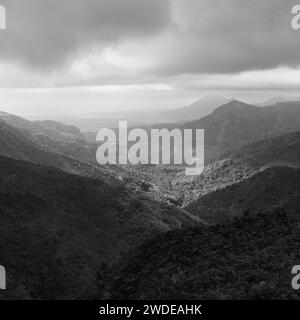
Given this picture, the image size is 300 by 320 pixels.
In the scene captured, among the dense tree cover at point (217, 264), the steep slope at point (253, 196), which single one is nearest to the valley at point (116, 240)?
the dense tree cover at point (217, 264)

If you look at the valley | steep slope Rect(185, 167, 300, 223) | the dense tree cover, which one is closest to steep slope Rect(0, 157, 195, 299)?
the valley

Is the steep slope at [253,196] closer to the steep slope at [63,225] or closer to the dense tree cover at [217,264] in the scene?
the steep slope at [63,225]

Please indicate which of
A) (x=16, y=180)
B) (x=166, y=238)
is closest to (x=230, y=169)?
(x=16, y=180)

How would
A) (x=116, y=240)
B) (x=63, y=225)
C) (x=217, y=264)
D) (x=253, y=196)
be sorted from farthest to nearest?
1. (x=253, y=196)
2. (x=116, y=240)
3. (x=63, y=225)
4. (x=217, y=264)

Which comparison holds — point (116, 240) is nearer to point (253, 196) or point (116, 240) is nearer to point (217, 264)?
point (217, 264)

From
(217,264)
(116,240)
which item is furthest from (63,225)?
(217,264)

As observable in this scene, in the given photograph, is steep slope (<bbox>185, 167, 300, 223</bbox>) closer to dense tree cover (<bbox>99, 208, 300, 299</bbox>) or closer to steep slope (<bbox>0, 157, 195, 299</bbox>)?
steep slope (<bbox>0, 157, 195, 299</bbox>)
